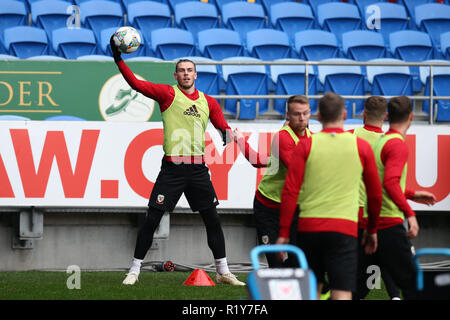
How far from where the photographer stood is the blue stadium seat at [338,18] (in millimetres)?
14250

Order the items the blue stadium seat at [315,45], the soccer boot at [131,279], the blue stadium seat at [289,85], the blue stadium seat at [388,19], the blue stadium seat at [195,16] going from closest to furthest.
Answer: the soccer boot at [131,279] < the blue stadium seat at [289,85] < the blue stadium seat at [315,45] < the blue stadium seat at [195,16] < the blue stadium seat at [388,19]

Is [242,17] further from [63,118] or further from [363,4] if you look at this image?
[63,118]

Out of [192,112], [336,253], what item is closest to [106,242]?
[192,112]

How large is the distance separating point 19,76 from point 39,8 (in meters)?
4.50

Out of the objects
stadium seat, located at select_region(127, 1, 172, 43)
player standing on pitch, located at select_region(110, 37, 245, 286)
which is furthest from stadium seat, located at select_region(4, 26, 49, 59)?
player standing on pitch, located at select_region(110, 37, 245, 286)

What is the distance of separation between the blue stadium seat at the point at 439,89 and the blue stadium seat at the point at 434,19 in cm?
204

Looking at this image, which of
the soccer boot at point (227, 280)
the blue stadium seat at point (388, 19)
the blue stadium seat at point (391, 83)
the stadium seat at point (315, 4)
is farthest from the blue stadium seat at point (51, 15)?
the soccer boot at point (227, 280)

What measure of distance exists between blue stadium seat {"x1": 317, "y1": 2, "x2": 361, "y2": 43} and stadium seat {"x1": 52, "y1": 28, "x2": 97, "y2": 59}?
14.6 feet

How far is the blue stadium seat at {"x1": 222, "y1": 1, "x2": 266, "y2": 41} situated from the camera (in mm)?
13977

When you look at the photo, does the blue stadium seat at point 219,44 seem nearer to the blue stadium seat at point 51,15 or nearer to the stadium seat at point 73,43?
the stadium seat at point 73,43

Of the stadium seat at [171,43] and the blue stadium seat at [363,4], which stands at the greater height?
the blue stadium seat at [363,4]

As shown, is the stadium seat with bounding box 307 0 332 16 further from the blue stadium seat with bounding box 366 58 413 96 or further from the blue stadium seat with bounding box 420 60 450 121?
the blue stadium seat with bounding box 366 58 413 96
